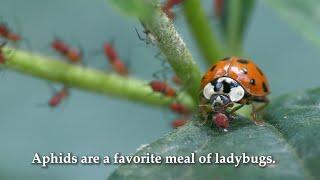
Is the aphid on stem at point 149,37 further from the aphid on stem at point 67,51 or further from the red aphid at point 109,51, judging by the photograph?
the red aphid at point 109,51

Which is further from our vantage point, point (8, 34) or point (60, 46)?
point (60, 46)

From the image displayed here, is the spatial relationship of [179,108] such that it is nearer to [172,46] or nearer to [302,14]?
[302,14]

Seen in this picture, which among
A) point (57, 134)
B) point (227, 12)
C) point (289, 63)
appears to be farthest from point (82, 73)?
point (289, 63)

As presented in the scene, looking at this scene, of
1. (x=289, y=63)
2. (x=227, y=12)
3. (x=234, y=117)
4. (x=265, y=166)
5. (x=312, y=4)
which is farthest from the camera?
(x=289, y=63)

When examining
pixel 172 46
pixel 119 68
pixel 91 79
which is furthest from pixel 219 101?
pixel 119 68

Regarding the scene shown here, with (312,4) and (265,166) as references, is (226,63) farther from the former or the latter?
Answer: (265,166)

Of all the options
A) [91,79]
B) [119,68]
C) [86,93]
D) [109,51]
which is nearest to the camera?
[91,79]
